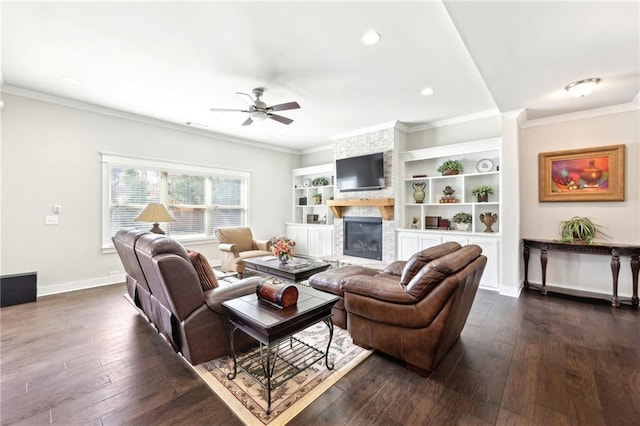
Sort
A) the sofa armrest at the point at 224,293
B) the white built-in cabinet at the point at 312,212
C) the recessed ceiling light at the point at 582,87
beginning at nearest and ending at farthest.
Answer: the sofa armrest at the point at 224,293 < the recessed ceiling light at the point at 582,87 < the white built-in cabinet at the point at 312,212

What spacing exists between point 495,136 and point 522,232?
5.44 feet

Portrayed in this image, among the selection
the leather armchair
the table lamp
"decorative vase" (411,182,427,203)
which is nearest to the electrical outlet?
the table lamp

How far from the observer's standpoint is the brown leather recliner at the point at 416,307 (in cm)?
192

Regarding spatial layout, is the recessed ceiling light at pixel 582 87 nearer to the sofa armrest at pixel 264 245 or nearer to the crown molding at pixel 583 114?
the crown molding at pixel 583 114

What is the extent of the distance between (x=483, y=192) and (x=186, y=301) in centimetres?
459

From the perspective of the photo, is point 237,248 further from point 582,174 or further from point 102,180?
point 582,174

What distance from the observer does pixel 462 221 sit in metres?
4.73

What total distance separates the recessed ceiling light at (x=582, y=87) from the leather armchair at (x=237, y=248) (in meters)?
4.91

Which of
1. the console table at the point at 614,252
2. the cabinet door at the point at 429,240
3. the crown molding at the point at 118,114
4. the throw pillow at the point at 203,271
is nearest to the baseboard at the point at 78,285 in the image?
the crown molding at the point at 118,114

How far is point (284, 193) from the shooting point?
7375 mm

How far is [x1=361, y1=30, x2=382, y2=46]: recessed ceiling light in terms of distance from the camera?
251 centimetres

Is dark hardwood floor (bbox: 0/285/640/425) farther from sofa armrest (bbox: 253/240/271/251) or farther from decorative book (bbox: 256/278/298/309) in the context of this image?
sofa armrest (bbox: 253/240/271/251)

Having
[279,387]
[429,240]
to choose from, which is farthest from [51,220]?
[429,240]

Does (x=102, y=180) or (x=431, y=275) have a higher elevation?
(x=102, y=180)
